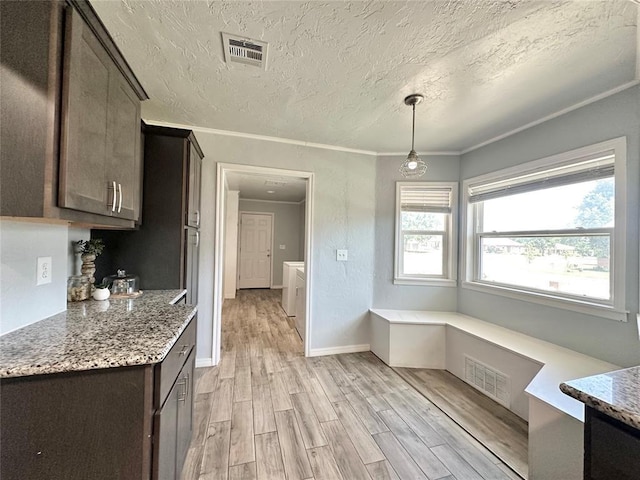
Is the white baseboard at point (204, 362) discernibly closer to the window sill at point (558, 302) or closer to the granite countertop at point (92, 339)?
the granite countertop at point (92, 339)

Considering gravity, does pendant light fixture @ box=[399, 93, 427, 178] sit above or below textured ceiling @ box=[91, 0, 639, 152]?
below

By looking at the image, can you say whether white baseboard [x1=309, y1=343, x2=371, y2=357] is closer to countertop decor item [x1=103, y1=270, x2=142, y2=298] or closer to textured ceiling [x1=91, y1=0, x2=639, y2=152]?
countertop decor item [x1=103, y1=270, x2=142, y2=298]

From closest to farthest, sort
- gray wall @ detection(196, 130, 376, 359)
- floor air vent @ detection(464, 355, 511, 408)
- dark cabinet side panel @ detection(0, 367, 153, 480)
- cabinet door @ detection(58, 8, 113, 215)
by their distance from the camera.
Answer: dark cabinet side panel @ detection(0, 367, 153, 480)
cabinet door @ detection(58, 8, 113, 215)
floor air vent @ detection(464, 355, 511, 408)
gray wall @ detection(196, 130, 376, 359)

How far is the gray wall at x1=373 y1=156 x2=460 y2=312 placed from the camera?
3.20 metres

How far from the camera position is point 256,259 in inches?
283

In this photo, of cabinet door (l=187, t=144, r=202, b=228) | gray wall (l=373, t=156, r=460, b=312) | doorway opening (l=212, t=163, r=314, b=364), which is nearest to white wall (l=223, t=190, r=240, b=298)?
doorway opening (l=212, t=163, r=314, b=364)

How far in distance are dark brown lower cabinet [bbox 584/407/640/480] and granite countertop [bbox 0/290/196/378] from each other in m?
1.36

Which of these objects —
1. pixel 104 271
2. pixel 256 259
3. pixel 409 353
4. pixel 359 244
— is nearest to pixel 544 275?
pixel 409 353

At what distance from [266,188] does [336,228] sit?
3082 mm

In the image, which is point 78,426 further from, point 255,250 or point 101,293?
point 255,250

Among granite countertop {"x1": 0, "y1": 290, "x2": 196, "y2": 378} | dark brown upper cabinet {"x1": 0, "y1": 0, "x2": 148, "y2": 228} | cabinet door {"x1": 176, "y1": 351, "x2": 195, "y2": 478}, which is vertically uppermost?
dark brown upper cabinet {"x1": 0, "y1": 0, "x2": 148, "y2": 228}

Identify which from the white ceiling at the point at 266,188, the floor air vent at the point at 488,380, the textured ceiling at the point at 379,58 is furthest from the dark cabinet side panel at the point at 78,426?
the white ceiling at the point at 266,188

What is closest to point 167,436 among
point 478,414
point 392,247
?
point 478,414

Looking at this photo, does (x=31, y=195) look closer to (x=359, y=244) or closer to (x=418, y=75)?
(x=418, y=75)
